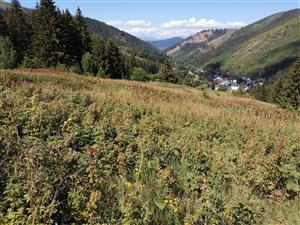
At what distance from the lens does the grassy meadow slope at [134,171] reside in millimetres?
3756

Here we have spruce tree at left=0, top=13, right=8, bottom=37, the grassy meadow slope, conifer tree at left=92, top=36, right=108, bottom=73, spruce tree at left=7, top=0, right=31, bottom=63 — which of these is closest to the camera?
the grassy meadow slope

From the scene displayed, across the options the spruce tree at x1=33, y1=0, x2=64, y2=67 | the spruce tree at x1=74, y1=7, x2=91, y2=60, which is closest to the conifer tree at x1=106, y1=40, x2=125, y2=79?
the spruce tree at x1=74, y1=7, x2=91, y2=60

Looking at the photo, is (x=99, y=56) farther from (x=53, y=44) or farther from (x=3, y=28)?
(x=3, y=28)

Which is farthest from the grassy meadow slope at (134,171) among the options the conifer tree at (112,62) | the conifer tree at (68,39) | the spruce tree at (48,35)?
the conifer tree at (112,62)

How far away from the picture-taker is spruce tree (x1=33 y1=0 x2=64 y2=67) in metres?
48.2

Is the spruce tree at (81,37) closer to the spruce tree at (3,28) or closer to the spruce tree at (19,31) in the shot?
the spruce tree at (19,31)

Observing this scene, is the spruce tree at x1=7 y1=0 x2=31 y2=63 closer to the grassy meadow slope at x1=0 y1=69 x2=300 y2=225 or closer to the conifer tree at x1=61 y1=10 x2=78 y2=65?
the conifer tree at x1=61 y1=10 x2=78 y2=65

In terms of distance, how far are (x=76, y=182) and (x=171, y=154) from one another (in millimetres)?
2860

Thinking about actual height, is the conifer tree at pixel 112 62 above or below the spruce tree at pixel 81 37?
below

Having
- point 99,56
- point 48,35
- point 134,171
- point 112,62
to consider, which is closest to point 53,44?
point 48,35

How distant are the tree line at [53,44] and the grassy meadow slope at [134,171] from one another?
1361 inches

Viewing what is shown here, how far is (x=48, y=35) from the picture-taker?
48.9 meters

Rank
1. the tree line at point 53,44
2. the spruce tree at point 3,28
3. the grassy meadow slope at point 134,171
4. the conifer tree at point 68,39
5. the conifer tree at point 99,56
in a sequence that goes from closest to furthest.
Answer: the grassy meadow slope at point 134,171
the tree line at point 53,44
the conifer tree at point 68,39
the spruce tree at point 3,28
the conifer tree at point 99,56

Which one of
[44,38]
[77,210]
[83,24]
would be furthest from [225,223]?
[83,24]
